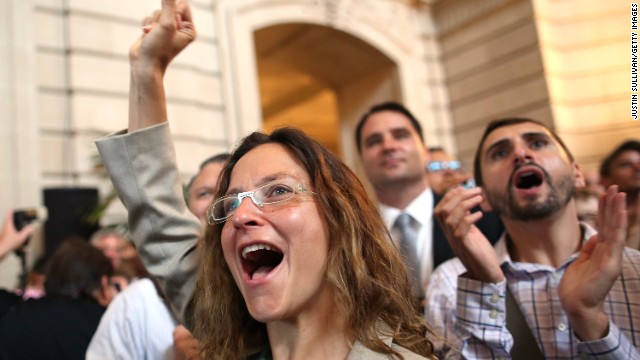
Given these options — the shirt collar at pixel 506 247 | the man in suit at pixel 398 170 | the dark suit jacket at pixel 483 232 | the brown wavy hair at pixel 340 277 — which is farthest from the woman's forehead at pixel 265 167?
the man in suit at pixel 398 170

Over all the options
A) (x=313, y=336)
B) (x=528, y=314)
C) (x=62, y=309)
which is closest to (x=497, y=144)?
(x=528, y=314)

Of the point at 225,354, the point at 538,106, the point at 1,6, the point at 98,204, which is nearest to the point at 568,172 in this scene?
the point at 225,354

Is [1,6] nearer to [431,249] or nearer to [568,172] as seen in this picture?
[431,249]

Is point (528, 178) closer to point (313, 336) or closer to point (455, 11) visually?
→ point (313, 336)

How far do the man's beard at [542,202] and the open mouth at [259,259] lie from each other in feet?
3.74

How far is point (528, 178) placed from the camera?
240 cm

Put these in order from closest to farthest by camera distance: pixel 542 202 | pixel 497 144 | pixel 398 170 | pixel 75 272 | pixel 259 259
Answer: pixel 259 259 < pixel 542 202 < pixel 497 144 < pixel 75 272 < pixel 398 170

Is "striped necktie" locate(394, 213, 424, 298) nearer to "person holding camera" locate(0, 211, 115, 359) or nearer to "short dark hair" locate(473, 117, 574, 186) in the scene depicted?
"short dark hair" locate(473, 117, 574, 186)

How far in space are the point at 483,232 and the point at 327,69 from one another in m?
9.10

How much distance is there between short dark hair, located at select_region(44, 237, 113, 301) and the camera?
3.00 m

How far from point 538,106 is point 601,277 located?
27.9ft

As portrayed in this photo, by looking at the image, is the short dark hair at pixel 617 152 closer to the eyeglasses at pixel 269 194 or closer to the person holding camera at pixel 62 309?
the eyeglasses at pixel 269 194

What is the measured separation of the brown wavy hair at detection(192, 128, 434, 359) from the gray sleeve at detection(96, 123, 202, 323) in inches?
4.7

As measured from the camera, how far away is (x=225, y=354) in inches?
67.0
